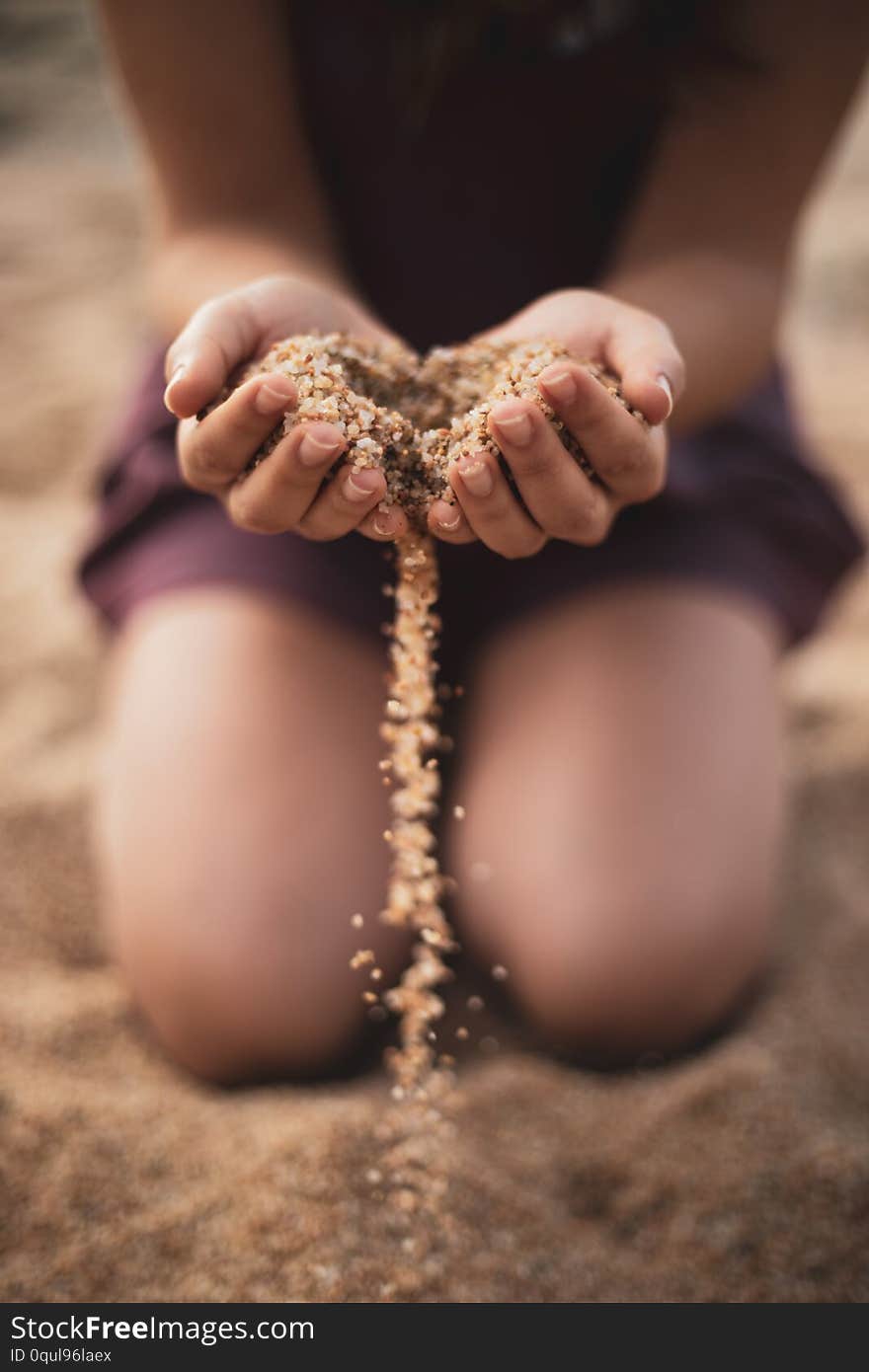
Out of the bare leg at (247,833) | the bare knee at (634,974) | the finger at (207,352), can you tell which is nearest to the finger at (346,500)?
the finger at (207,352)

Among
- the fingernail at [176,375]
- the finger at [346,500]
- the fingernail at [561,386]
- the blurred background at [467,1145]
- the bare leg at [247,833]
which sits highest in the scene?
the fingernail at [176,375]

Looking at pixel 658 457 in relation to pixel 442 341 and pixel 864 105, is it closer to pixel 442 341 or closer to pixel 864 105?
pixel 442 341

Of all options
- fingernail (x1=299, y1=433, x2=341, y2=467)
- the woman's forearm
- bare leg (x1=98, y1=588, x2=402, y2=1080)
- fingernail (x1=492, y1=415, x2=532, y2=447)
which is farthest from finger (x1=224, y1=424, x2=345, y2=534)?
the woman's forearm

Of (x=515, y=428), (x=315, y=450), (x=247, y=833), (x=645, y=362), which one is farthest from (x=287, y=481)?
(x=247, y=833)

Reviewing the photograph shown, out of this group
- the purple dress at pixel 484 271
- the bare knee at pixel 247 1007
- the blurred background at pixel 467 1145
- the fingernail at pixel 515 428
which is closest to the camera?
the fingernail at pixel 515 428

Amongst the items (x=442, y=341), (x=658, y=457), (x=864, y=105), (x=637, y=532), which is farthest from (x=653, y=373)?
(x=864, y=105)

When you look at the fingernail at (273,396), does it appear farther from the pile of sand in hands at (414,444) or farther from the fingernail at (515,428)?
the fingernail at (515,428)
